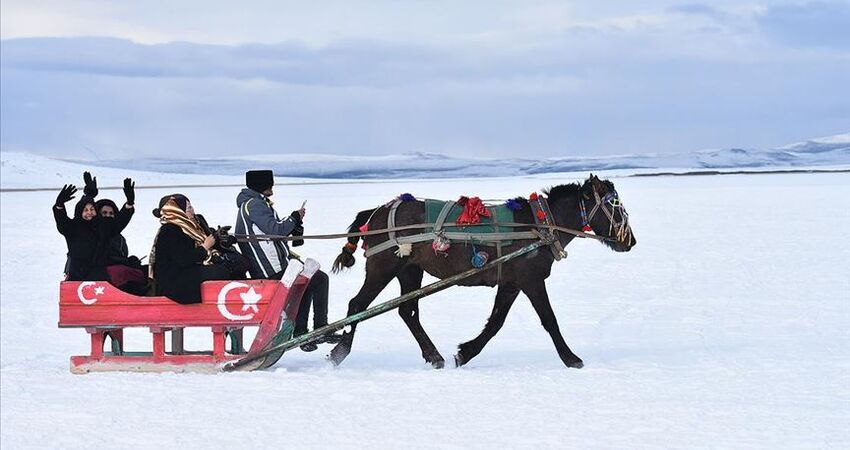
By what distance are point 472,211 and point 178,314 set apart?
2.25 meters

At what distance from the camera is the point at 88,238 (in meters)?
9.36

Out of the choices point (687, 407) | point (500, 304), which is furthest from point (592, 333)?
point (687, 407)

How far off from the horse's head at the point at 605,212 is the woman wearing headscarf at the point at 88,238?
11.1 ft

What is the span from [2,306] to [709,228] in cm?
1426

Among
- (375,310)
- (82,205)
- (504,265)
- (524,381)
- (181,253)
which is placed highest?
(82,205)

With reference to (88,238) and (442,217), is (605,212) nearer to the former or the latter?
(442,217)

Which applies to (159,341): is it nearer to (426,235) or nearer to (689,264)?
(426,235)

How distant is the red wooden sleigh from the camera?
8.98 metres

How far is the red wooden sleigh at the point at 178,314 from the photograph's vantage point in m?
8.98

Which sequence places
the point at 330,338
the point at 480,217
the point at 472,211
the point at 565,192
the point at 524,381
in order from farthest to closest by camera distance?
the point at 565,192 → the point at 330,338 → the point at 480,217 → the point at 472,211 → the point at 524,381

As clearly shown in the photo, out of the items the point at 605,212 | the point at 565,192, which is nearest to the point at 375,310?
the point at 565,192

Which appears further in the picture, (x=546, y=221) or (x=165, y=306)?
(x=546, y=221)

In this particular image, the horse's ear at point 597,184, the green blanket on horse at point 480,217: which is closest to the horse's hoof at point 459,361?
the green blanket on horse at point 480,217

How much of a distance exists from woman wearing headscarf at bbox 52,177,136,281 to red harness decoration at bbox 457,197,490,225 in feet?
7.96
